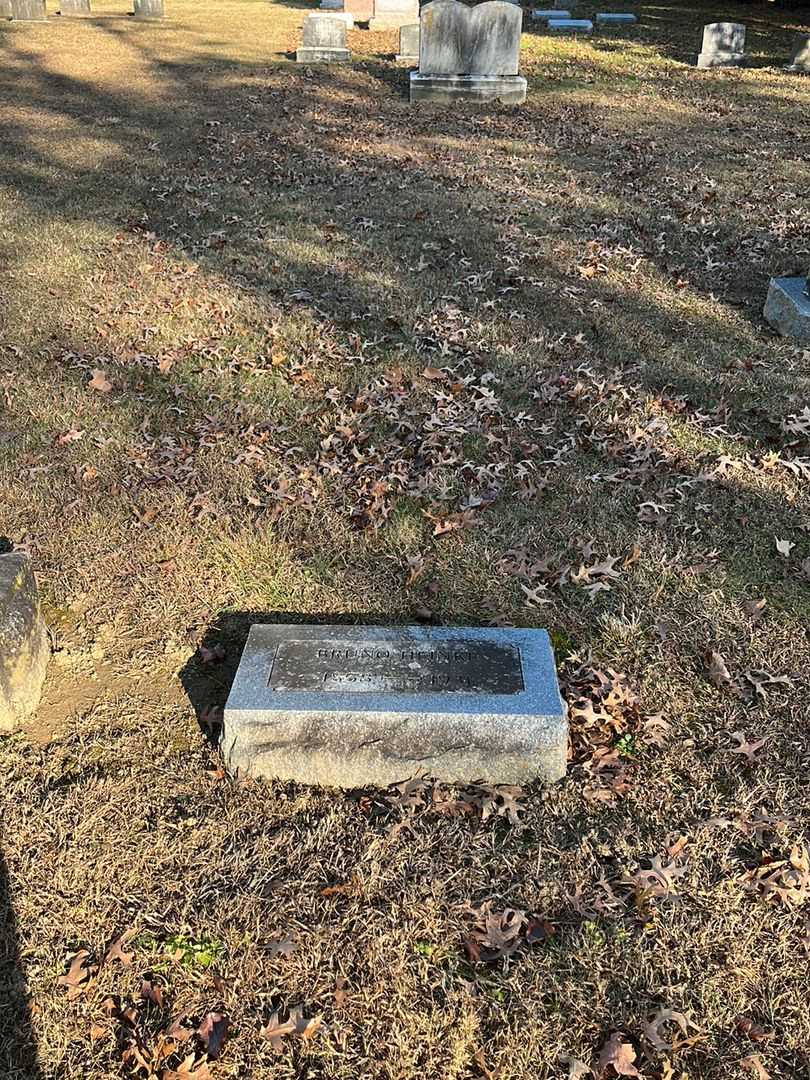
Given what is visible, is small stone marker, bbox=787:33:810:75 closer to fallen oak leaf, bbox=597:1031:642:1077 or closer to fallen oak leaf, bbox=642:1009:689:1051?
fallen oak leaf, bbox=642:1009:689:1051

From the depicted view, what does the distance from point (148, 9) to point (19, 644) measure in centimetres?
2471

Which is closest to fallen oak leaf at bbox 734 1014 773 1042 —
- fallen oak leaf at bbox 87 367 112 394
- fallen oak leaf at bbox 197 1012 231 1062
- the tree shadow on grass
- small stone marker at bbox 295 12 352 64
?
fallen oak leaf at bbox 197 1012 231 1062

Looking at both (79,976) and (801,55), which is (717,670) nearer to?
(79,976)

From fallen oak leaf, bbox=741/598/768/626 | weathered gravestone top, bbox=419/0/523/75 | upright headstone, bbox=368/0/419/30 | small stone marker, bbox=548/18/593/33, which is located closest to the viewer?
fallen oak leaf, bbox=741/598/768/626

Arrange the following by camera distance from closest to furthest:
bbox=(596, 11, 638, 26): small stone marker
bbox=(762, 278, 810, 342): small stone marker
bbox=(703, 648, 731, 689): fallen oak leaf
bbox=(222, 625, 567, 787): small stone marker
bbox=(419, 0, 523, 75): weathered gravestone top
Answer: bbox=(222, 625, 567, 787): small stone marker
bbox=(703, 648, 731, 689): fallen oak leaf
bbox=(762, 278, 810, 342): small stone marker
bbox=(419, 0, 523, 75): weathered gravestone top
bbox=(596, 11, 638, 26): small stone marker

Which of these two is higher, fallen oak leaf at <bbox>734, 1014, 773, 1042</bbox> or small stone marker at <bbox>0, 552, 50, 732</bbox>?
small stone marker at <bbox>0, 552, 50, 732</bbox>

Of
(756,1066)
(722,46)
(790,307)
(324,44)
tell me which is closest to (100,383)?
(790,307)

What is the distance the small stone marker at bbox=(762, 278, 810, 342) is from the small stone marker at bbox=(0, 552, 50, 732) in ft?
19.5

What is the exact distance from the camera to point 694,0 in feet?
99.0

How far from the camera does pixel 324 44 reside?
1805cm

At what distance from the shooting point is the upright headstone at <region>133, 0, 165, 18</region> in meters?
22.5

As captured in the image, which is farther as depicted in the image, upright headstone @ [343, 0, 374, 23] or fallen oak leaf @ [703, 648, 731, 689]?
upright headstone @ [343, 0, 374, 23]

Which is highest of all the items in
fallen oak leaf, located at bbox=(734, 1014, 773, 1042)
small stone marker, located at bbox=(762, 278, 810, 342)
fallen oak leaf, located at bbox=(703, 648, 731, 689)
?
small stone marker, located at bbox=(762, 278, 810, 342)

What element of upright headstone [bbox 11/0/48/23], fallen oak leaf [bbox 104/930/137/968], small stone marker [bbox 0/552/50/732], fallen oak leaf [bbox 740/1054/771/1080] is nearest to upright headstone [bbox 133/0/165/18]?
upright headstone [bbox 11/0/48/23]
